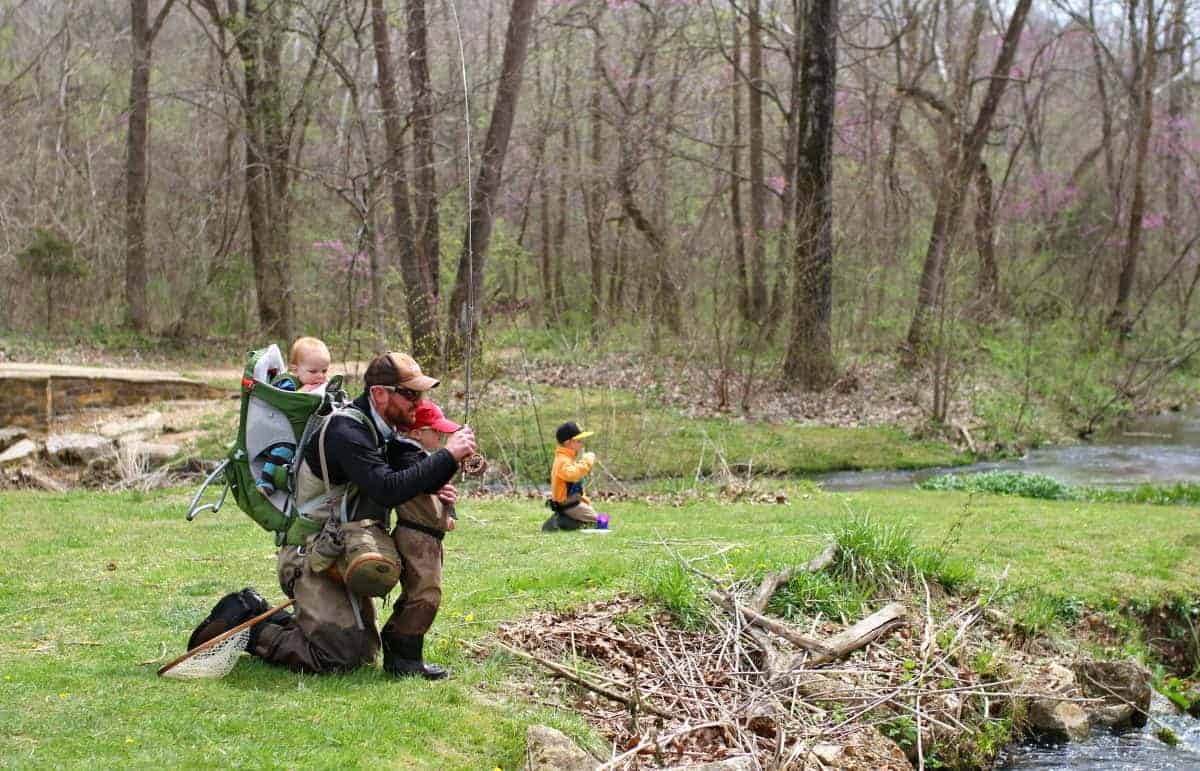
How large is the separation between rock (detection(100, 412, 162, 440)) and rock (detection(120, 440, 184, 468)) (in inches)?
26.9

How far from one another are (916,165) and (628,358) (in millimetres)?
11138

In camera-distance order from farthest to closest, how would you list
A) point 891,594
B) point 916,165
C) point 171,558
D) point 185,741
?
point 916,165 < point 171,558 < point 891,594 < point 185,741

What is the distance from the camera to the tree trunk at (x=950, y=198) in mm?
21531

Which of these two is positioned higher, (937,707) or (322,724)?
(322,724)

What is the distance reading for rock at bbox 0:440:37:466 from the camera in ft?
46.1

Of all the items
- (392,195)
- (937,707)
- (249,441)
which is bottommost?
(937,707)

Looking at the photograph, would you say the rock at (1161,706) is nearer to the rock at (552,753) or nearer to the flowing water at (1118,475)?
the flowing water at (1118,475)

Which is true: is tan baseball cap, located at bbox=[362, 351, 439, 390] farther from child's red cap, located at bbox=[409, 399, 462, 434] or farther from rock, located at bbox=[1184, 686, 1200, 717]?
rock, located at bbox=[1184, 686, 1200, 717]

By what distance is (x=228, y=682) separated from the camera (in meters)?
5.51

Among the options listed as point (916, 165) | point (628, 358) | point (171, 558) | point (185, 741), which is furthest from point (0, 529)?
point (916, 165)

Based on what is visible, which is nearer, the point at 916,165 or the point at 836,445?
the point at 836,445

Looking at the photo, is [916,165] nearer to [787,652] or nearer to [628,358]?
[628,358]

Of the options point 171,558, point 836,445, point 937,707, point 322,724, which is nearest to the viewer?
point 322,724

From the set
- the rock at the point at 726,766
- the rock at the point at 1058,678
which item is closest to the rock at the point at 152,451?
the rock at the point at 726,766
